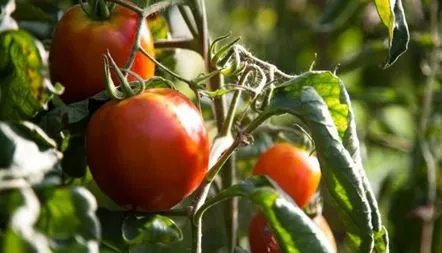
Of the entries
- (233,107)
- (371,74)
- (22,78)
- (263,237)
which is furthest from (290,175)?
(371,74)

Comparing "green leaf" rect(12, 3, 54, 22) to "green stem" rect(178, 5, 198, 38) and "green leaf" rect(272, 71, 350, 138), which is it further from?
"green leaf" rect(272, 71, 350, 138)

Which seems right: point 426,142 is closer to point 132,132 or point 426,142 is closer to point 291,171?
point 291,171

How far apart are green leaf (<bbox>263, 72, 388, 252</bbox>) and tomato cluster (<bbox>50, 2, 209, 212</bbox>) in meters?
0.09

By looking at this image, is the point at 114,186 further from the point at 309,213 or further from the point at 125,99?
the point at 309,213

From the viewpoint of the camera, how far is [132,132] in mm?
943

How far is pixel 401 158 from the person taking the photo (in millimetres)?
2221

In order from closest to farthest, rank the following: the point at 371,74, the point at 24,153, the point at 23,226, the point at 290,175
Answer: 1. the point at 23,226
2. the point at 24,153
3. the point at 290,175
4. the point at 371,74

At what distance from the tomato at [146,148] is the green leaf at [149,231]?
0.05ft

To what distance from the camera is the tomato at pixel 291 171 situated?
1.29 metres

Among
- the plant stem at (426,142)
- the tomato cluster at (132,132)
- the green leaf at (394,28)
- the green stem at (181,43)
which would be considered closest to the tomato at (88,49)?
the tomato cluster at (132,132)

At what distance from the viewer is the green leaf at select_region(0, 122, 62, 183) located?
30.3 inches

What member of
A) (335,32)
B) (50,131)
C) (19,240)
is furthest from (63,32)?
(335,32)

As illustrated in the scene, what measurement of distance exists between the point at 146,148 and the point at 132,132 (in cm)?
2

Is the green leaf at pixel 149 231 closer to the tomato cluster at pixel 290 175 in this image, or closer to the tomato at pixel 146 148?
the tomato at pixel 146 148
